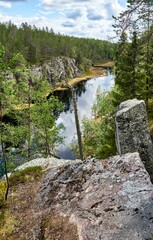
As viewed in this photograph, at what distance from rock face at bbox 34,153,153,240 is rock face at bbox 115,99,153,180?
370cm

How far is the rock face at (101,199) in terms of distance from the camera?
9.12 meters

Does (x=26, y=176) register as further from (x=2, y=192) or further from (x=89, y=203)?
(x=89, y=203)

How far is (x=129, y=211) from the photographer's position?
31.7 ft

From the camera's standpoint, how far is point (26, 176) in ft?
46.9

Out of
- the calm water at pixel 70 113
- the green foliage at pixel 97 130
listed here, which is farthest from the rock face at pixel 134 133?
the calm water at pixel 70 113

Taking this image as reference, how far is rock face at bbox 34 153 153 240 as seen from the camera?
9.12 meters

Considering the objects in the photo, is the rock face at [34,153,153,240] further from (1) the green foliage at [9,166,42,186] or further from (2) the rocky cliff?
(1) the green foliage at [9,166,42,186]

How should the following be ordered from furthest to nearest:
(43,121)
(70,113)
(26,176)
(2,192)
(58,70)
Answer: (70,113) < (43,121) < (58,70) < (26,176) < (2,192)

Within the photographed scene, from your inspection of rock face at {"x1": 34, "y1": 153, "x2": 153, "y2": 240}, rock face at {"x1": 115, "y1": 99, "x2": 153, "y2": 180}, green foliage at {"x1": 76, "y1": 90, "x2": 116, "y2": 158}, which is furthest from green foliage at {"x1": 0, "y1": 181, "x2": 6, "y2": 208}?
green foliage at {"x1": 76, "y1": 90, "x2": 116, "y2": 158}

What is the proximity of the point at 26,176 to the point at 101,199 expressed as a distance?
17.0 ft

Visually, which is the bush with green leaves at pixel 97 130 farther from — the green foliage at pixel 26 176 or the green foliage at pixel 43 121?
the green foliage at pixel 26 176

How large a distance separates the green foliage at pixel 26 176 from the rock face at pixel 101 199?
1.09 metres

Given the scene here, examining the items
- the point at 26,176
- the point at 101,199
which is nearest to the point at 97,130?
the point at 26,176

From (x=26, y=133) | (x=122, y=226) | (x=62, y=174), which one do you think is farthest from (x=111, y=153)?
(x=122, y=226)
